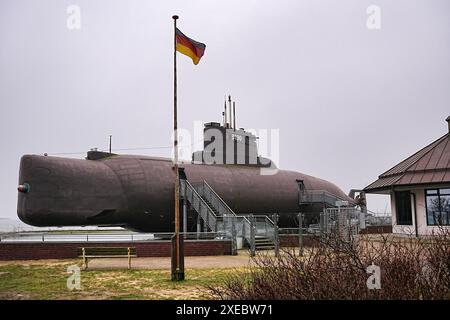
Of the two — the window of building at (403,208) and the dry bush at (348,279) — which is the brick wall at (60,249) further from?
the window of building at (403,208)

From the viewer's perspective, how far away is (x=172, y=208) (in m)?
28.3

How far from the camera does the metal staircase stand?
23.2 meters

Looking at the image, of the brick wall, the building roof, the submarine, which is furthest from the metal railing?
the brick wall

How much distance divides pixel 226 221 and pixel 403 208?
12.2 m

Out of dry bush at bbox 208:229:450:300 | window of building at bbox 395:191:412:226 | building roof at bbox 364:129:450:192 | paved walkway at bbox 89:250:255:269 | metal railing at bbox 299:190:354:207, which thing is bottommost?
paved walkway at bbox 89:250:255:269

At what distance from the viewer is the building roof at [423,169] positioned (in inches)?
1029

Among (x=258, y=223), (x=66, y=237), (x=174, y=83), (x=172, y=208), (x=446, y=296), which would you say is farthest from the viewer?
(x=172, y=208)

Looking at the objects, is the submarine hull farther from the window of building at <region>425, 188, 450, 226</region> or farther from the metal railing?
the window of building at <region>425, 188, 450, 226</region>

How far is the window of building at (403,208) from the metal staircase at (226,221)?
8.98 meters

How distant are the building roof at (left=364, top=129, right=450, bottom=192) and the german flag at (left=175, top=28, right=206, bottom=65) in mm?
16467
